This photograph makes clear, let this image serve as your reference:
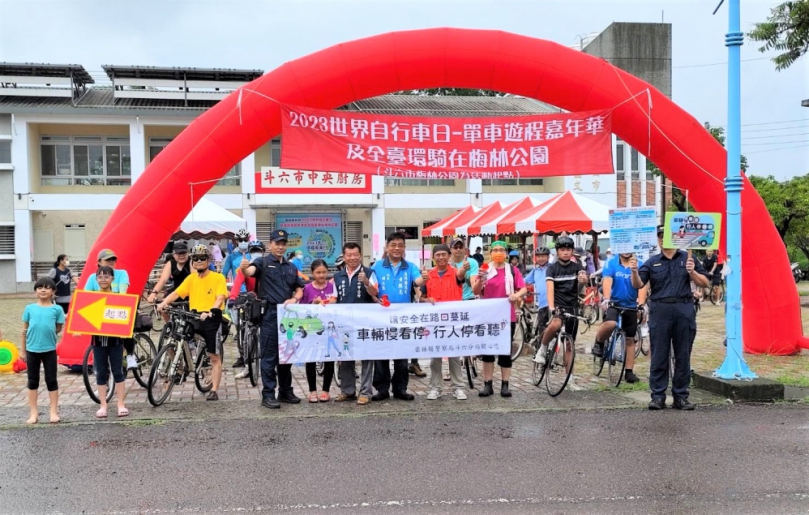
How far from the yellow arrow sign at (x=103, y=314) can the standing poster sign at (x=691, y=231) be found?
18.8 feet

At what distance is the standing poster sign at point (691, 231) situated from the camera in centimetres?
692

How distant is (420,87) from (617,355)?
453 cm

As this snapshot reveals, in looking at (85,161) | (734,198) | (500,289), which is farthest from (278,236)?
(85,161)

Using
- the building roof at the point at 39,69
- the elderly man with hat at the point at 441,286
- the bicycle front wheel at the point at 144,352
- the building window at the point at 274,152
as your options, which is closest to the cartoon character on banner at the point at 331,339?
the elderly man with hat at the point at 441,286

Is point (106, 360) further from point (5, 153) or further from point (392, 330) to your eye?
point (5, 153)

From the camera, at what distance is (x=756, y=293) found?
991 cm

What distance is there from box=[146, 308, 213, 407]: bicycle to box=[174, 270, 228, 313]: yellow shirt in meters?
0.13

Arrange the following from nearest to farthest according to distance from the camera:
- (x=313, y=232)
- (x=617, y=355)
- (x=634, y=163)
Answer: (x=617, y=355) < (x=313, y=232) < (x=634, y=163)

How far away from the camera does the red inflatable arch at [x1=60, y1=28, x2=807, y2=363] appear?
8906 mm

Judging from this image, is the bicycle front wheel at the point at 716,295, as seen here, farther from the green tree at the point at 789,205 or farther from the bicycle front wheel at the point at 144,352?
the bicycle front wheel at the point at 144,352

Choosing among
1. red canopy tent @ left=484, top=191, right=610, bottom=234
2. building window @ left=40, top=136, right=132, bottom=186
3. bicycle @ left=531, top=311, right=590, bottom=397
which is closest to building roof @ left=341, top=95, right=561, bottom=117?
building window @ left=40, top=136, right=132, bottom=186

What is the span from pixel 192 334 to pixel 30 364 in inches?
66.0

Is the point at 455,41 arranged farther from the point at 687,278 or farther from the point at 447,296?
the point at 687,278

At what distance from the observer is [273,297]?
7.43m
